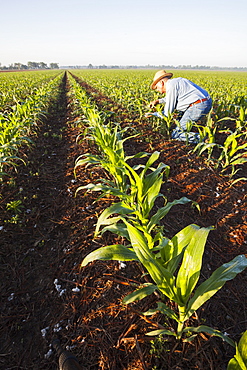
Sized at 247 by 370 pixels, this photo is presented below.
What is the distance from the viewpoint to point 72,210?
2.61m

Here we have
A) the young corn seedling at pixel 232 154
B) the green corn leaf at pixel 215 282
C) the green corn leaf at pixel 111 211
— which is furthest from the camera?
the young corn seedling at pixel 232 154

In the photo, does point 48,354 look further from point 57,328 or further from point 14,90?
point 14,90

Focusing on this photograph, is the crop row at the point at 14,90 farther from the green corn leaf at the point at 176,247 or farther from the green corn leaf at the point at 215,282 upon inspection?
the green corn leaf at the point at 215,282

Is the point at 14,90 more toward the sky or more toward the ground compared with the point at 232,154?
more toward the sky

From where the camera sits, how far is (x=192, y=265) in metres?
1.15

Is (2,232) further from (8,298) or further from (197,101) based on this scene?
(197,101)

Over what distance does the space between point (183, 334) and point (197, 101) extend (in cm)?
388

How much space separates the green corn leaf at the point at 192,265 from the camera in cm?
113

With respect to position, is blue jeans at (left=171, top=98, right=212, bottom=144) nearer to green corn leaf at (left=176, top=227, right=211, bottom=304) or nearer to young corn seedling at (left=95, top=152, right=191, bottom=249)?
young corn seedling at (left=95, top=152, right=191, bottom=249)

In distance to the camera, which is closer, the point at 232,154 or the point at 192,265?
the point at 192,265

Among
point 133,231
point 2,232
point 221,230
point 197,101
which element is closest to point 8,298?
point 2,232

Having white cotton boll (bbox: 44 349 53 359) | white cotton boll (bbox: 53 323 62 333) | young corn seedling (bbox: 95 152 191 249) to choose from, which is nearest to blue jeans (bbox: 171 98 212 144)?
young corn seedling (bbox: 95 152 191 249)

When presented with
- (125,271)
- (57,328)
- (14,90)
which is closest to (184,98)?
(125,271)

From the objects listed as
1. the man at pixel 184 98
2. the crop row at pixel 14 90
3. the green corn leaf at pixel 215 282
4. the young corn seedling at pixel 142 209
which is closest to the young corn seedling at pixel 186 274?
the green corn leaf at pixel 215 282
